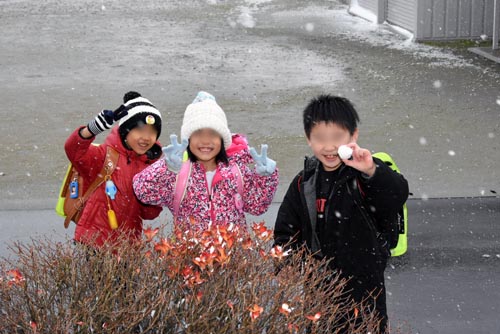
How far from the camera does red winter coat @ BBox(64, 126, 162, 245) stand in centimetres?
432

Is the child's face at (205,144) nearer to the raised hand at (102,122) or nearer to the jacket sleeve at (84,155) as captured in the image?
the raised hand at (102,122)

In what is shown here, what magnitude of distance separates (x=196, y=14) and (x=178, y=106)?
1073 cm

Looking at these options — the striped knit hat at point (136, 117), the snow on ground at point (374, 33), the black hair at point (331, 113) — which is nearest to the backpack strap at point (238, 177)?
the black hair at point (331, 113)

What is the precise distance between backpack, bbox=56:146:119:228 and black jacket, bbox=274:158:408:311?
1166 mm

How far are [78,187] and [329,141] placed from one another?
1586 mm

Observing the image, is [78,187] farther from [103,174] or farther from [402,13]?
[402,13]

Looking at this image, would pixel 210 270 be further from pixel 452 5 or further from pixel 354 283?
pixel 452 5

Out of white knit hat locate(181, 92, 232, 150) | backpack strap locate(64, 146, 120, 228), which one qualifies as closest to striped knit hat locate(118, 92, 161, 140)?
backpack strap locate(64, 146, 120, 228)

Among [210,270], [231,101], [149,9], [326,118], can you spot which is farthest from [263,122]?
[149,9]

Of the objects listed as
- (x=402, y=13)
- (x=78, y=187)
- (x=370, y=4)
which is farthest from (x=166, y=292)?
(x=370, y=4)

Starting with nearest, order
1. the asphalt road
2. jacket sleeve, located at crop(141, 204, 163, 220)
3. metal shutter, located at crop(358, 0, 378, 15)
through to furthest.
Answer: jacket sleeve, located at crop(141, 204, 163, 220)
the asphalt road
metal shutter, located at crop(358, 0, 378, 15)

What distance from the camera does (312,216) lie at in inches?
142

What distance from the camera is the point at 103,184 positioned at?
4402 millimetres

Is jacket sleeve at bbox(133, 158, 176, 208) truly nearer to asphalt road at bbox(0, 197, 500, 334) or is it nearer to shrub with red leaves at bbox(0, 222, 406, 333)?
asphalt road at bbox(0, 197, 500, 334)
